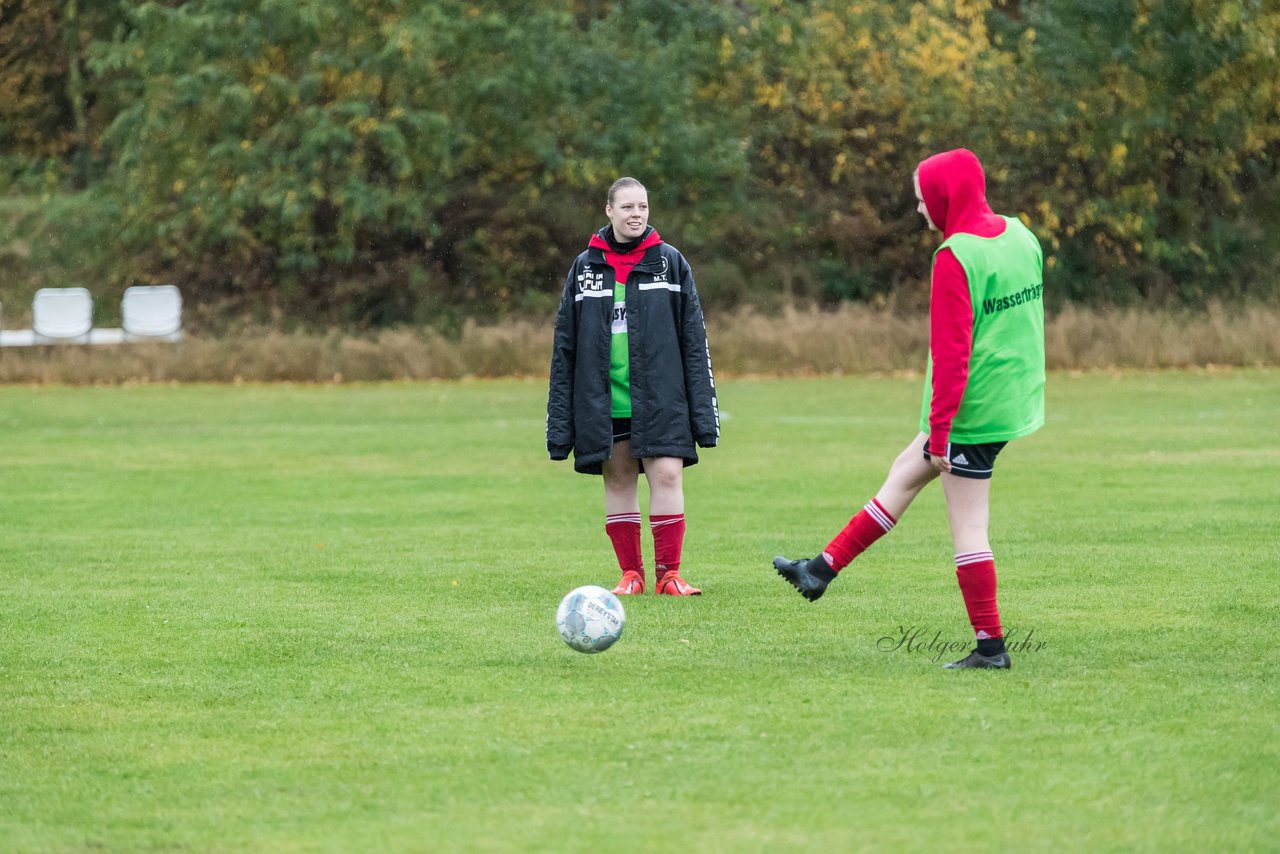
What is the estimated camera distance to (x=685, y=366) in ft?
30.0

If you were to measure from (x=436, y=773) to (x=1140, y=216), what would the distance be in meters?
32.0

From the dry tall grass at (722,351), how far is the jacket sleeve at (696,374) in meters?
23.0

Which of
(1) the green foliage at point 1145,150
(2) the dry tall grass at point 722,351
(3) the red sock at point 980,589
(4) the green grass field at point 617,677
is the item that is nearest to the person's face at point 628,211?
(4) the green grass field at point 617,677

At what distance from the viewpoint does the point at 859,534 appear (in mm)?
7527

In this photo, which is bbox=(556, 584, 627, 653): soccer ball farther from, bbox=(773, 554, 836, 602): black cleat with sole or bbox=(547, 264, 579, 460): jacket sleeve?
bbox=(547, 264, 579, 460): jacket sleeve

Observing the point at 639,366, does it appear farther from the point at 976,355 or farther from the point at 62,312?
the point at 62,312

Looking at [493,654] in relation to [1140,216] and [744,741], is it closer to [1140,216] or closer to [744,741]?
[744,741]

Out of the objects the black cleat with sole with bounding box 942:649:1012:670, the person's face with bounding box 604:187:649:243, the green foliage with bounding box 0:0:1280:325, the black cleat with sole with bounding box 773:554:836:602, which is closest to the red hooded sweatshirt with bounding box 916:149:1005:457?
the black cleat with sole with bounding box 942:649:1012:670

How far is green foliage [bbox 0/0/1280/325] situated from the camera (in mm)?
35688

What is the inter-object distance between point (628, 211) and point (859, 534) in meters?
2.05

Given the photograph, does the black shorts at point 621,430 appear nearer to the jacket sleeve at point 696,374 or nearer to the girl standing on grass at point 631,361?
the girl standing on grass at point 631,361

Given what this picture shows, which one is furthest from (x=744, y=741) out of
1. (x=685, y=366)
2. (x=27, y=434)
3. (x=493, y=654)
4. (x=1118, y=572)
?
(x=27, y=434)

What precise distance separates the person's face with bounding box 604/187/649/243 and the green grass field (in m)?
1.61

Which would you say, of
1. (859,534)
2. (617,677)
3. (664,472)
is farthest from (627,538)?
(617,677)
